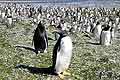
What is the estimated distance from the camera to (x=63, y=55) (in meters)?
12.9

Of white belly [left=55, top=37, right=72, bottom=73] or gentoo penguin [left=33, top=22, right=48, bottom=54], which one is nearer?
→ white belly [left=55, top=37, right=72, bottom=73]

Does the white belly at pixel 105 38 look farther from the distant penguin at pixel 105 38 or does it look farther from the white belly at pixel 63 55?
the white belly at pixel 63 55

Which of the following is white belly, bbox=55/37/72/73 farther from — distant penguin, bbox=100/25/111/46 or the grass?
distant penguin, bbox=100/25/111/46

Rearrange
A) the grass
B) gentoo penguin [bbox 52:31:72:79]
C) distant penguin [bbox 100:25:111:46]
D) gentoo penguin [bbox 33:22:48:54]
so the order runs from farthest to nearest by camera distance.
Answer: distant penguin [bbox 100:25:111:46] < gentoo penguin [bbox 33:22:48:54] < the grass < gentoo penguin [bbox 52:31:72:79]

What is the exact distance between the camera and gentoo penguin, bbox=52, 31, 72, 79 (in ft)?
41.9

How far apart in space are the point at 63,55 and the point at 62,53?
12cm

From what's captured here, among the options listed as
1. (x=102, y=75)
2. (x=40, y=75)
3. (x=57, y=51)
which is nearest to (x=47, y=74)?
(x=40, y=75)

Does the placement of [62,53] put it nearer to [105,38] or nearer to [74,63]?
[74,63]

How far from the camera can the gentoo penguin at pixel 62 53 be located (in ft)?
41.9

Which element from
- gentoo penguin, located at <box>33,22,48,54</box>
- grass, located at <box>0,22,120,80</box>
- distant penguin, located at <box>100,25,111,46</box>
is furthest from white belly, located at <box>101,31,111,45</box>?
gentoo penguin, located at <box>33,22,48,54</box>

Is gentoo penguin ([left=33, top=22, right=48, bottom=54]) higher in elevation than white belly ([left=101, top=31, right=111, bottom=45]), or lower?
higher

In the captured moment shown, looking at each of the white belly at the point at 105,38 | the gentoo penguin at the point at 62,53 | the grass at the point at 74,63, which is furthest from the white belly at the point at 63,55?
the white belly at the point at 105,38

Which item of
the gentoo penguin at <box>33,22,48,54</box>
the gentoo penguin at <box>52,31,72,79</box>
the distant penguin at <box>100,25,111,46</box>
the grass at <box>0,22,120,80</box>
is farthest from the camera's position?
the distant penguin at <box>100,25,111,46</box>

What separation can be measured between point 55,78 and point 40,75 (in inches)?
30.8
